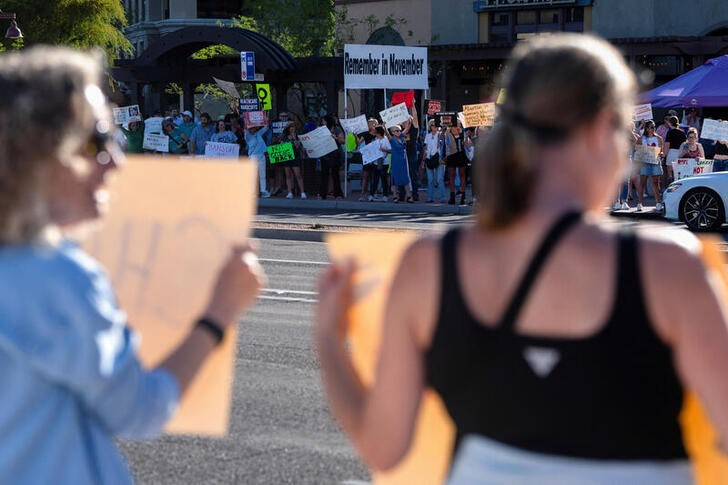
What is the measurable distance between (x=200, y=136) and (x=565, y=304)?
25.3 m

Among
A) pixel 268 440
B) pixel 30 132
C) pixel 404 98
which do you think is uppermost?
pixel 404 98

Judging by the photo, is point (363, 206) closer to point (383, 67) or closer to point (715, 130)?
point (383, 67)

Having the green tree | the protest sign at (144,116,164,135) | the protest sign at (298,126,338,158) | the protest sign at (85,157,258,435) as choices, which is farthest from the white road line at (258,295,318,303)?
the green tree

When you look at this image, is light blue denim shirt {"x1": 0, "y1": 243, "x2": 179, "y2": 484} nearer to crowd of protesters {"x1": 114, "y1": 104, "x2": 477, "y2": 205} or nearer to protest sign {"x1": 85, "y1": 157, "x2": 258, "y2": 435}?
protest sign {"x1": 85, "y1": 157, "x2": 258, "y2": 435}

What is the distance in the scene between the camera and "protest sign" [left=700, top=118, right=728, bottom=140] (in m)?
A: 22.5

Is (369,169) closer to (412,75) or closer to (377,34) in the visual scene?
(412,75)

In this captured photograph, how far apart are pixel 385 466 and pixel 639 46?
3436 centimetres

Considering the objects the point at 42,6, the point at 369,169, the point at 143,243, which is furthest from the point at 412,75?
the point at 143,243

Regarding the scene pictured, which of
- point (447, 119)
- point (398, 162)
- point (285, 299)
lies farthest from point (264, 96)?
point (285, 299)

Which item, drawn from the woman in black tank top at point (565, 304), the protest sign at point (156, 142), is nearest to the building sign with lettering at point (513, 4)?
the protest sign at point (156, 142)

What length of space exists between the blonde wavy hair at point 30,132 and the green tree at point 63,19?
37.4m

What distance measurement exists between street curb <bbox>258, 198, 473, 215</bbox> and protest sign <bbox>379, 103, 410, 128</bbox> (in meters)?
1.70

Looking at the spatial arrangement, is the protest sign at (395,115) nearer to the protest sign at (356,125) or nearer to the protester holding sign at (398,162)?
the protester holding sign at (398,162)

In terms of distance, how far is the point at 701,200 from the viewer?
61.3 feet
